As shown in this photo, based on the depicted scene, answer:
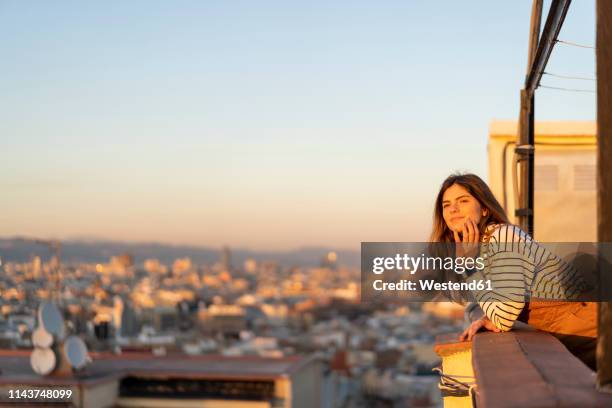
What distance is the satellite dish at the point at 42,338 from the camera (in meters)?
11.4

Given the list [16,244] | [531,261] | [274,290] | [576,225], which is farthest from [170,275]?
[531,261]

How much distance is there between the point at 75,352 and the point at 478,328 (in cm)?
998

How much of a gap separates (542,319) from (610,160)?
144 centimetres

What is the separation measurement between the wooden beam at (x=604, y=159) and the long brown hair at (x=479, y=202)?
155 cm

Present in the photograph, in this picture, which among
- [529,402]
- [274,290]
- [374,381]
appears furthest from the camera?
[274,290]

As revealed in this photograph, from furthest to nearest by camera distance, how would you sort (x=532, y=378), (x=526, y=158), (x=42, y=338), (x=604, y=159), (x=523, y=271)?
(x=42, y=338)
(x=526, y=158)
(x=523, y=271)
(x=532, y=378)
(x=604, y=159)

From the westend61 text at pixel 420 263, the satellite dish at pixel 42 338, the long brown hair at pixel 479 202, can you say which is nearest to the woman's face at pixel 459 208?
the long brown hair at pixel 479 202

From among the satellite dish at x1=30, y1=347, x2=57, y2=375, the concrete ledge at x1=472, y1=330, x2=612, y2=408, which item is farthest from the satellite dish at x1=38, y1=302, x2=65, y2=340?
the concrete ledge at x1=472, y1=330, x2=612, y2=408

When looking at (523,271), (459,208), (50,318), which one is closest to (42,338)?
(50,318)

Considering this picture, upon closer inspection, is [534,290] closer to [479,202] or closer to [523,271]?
[523,271]

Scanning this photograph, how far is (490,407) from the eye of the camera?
50.4 inches

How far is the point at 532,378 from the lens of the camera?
4.53ft

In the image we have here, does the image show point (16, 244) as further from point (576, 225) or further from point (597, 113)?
point (597, 113)

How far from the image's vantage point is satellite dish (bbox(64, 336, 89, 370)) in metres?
11.7
